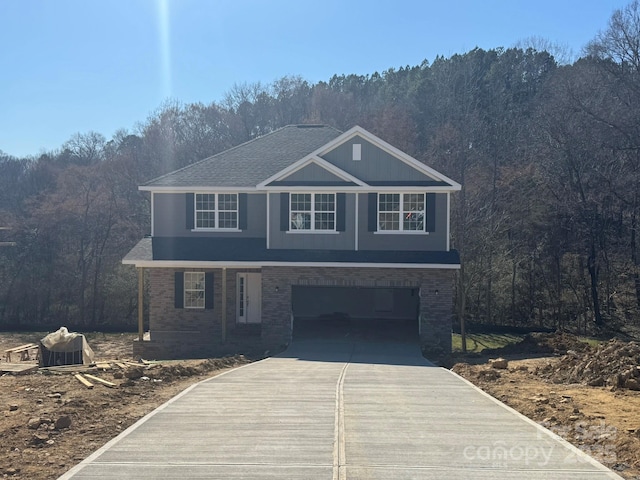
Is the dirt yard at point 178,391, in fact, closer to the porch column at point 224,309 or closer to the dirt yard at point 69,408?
the dirt yard at point 69,408

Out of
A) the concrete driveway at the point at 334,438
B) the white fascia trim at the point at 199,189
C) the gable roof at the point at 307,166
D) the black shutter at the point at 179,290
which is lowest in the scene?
the concrete driveway at the point at 334,438

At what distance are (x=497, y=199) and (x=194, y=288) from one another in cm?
1824

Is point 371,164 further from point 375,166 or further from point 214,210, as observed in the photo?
point 214,210

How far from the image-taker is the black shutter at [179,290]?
850 inches

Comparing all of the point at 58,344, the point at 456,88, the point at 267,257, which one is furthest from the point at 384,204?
the point at 456,88

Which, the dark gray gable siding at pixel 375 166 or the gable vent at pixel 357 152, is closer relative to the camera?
the dark gray gable siding at pixel 375 166

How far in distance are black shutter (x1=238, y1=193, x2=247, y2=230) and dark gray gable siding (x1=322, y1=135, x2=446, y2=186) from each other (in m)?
3.38

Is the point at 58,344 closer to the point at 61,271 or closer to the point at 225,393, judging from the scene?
the point at 225,393

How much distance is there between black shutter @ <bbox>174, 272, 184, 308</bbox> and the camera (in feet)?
70.8

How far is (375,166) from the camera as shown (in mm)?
21219

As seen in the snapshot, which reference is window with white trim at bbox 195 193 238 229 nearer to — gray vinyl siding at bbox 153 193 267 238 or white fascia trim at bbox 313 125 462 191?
gray vinyl siding at bbox 153 193 267 238

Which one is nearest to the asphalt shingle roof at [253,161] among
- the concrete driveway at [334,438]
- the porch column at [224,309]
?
the porch column at [224,309]

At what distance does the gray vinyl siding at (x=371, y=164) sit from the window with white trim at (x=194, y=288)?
6.29 m

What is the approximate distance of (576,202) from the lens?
30.3 meters
